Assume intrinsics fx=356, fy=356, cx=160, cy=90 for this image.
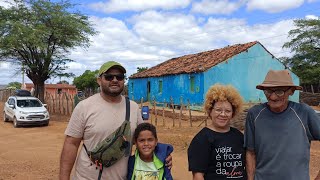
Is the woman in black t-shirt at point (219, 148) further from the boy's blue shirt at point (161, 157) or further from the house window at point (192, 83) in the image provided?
the house window at point (192, 83)

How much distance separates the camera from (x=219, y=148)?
2.63m

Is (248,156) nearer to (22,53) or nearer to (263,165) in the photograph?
(263,165)

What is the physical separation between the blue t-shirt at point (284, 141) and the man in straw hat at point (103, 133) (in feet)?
3.19

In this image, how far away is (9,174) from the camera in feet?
24.4

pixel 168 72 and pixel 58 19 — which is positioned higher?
pixel 58 19

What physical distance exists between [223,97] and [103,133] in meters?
0.97

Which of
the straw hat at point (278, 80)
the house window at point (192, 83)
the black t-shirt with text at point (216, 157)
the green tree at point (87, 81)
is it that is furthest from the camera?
the green tree at point (87, 81)

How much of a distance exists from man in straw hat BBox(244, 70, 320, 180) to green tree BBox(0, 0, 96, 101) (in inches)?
731

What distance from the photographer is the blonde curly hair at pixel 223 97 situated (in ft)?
9.09

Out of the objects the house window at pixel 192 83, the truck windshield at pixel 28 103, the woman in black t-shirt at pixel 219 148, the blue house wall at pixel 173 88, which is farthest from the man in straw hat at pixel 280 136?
the house window at pixel 192 83

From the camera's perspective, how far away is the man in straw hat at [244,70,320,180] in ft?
8.63

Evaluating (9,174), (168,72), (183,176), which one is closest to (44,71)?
(168,72)

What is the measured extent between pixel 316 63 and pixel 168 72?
52.0 ft

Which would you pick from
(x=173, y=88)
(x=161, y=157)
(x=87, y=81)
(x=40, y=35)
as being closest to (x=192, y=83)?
(x=173, y=88)
